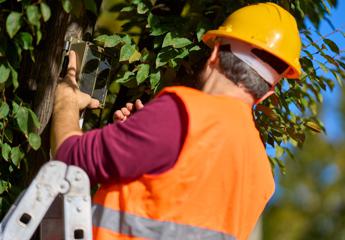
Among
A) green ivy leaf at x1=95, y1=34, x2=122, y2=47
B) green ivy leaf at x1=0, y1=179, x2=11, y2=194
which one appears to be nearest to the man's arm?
green ivy leaf at x1=0, y1=179, x2=11, y2=194

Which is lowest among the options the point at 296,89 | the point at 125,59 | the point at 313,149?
the point at 313,149

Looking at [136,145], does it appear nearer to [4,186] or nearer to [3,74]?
[3,74]

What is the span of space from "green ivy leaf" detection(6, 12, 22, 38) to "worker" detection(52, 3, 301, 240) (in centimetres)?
30

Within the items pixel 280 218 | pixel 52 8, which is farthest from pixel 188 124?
pixel 280 218

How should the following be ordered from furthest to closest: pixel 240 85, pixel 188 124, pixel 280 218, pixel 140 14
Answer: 1. pixel 280 218
2. pixel 140 14
3. pixel 240 85
4. pixel 188 124

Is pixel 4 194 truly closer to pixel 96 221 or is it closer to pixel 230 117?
pixel 96 221

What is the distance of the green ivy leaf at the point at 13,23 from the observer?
8.73 feet

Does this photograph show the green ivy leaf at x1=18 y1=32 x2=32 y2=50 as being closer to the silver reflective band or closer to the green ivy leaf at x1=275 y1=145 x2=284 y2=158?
the silver reflective band

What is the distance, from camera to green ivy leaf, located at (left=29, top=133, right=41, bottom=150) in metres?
2.91

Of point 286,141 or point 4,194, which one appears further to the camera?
point 286,141

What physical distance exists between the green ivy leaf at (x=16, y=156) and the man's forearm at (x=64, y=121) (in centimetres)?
37

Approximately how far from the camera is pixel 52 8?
308 centimetres

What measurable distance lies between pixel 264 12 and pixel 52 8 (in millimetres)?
829

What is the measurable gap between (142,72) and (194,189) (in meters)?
0.77
